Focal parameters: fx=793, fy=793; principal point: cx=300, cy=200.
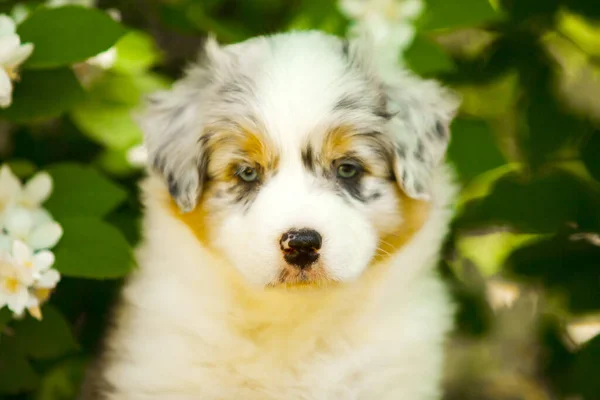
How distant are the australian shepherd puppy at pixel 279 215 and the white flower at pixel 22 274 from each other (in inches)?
17.5

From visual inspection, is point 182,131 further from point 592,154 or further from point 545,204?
point 592,154

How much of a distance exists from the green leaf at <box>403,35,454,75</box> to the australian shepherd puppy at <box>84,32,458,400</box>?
6 centimetres

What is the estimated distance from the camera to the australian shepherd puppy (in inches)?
92.9

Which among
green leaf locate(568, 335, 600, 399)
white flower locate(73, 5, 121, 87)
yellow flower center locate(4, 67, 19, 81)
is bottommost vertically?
yellow flower center locate(4, 67, 19, 81)

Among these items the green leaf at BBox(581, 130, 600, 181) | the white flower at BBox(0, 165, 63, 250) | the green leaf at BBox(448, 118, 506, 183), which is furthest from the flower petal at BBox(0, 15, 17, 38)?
the green leaf at BBox(581, 130, 600, 181)

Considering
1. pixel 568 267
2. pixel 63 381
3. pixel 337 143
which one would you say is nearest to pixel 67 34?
pixel 337 143

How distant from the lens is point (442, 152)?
2637mm

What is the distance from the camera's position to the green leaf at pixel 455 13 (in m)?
2.69

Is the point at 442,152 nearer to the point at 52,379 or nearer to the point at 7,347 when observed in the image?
the point at 7,347

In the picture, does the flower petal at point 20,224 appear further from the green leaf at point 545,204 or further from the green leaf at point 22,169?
the green leaf at point 545,204

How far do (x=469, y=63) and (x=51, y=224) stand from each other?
1.83 metres

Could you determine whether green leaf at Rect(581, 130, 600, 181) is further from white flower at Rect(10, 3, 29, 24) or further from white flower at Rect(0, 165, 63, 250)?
white flower at Rect(10, 3, 29, 24)

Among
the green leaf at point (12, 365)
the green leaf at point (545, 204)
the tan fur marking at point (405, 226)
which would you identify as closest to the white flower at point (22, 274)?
the green leaf at point (12, 365)

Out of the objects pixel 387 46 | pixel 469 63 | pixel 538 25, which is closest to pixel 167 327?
pixel 387 46
